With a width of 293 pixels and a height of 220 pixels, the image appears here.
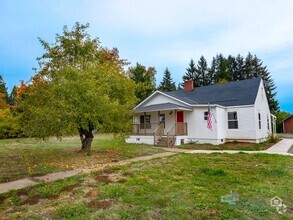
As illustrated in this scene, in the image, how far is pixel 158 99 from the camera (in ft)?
65.5

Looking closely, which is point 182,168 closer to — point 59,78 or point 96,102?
point 96,102

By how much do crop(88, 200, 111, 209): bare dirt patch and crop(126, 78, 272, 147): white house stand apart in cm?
1111

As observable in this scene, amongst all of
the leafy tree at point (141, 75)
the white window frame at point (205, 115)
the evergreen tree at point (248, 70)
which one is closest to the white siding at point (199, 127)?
the white window frame at point (205, 115)

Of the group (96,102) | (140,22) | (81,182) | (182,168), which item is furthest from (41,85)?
(140,22)

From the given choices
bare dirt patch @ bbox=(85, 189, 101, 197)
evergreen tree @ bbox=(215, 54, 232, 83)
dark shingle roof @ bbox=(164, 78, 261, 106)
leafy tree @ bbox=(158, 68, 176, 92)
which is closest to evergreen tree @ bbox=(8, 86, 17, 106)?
leafy tree @ bbox=(158, 68, 176, 92)

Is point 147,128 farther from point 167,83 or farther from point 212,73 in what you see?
point 212,73

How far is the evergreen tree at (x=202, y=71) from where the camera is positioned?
50425 mm

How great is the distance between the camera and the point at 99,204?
13.5 feet

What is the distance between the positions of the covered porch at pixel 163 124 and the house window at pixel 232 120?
3.19 meters

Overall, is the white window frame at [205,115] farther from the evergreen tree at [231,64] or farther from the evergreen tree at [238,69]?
the evergreen tree at [238,69]

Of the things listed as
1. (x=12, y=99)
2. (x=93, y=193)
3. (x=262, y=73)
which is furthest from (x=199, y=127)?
(x=12, y=99)

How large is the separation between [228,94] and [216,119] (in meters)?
3.87

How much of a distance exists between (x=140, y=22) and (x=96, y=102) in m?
10.3

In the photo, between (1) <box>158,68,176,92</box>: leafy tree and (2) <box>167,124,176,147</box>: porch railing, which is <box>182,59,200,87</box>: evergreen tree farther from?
(2) <box>167,124,176,147</box>: porch railing
